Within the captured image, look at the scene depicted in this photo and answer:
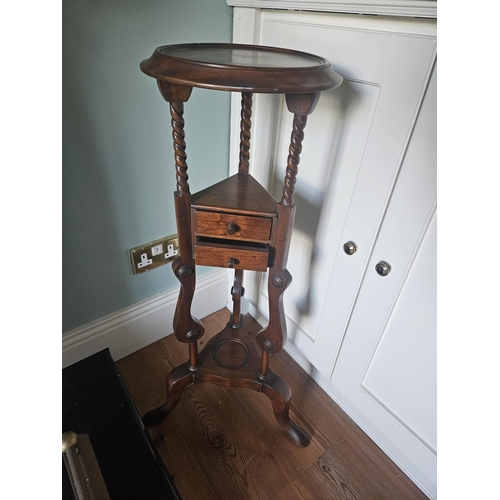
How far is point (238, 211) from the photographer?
77 centimetres

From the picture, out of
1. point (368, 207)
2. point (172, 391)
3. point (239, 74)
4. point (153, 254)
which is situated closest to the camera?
point (239, 74)

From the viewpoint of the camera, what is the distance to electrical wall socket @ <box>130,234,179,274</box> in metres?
1.22

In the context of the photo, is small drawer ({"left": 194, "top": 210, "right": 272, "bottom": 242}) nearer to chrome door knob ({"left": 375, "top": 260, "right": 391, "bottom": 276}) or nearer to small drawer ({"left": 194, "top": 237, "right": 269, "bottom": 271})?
small drawer ({"left": 194, "top": 237, "right": 269, "bottom": 271})

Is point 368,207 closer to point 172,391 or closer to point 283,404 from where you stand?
point 283,404

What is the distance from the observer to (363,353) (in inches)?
42.0

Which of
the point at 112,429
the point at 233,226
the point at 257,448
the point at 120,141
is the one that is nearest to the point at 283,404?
the point at 257,448

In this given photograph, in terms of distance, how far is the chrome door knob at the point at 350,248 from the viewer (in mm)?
961

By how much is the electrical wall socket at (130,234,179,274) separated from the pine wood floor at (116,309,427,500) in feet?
1.37

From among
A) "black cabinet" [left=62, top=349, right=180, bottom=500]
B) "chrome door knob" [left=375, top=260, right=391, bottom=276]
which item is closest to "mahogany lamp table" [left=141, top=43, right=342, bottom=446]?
"black cabinet" [left=62, top=349, right=180, bottom=500]

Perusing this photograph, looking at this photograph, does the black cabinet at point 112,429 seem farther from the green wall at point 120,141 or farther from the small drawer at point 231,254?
the small drawer at point 231,254

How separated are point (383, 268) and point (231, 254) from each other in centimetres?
40
